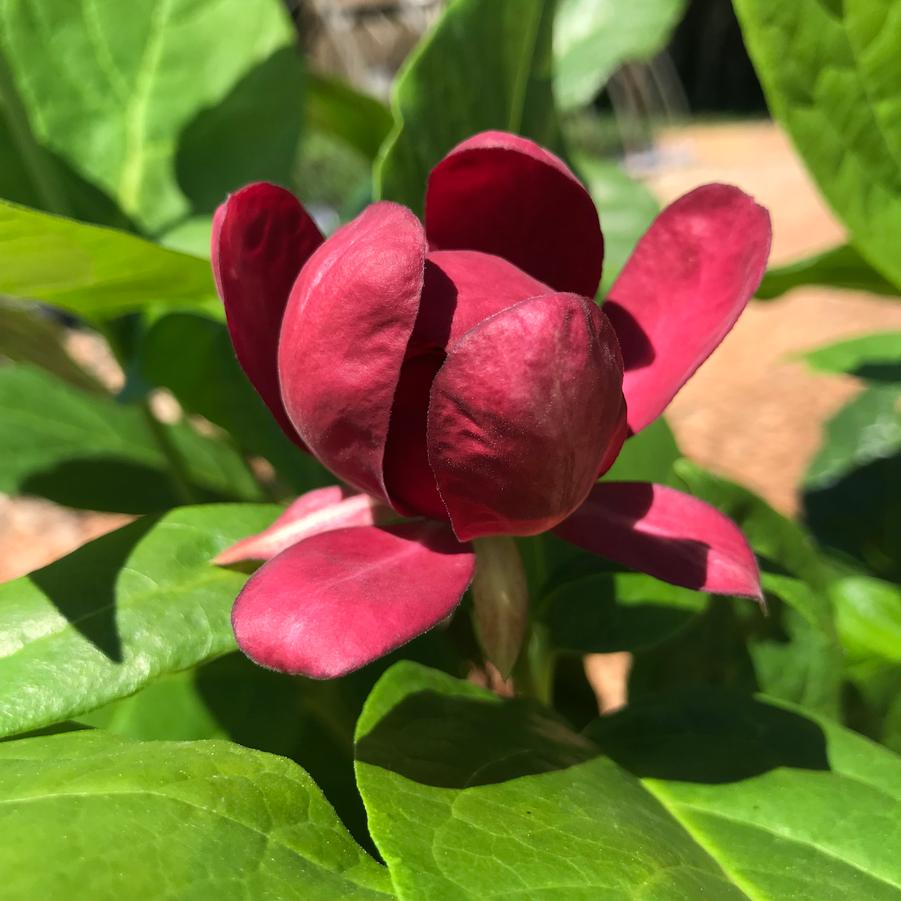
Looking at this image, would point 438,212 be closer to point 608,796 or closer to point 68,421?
point 608,796

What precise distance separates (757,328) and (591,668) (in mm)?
2287

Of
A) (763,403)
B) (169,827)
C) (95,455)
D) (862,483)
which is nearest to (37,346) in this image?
(95,455)

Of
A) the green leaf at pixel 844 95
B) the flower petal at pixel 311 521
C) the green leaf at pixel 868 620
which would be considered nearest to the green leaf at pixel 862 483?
the green leaf at pixel 868 620

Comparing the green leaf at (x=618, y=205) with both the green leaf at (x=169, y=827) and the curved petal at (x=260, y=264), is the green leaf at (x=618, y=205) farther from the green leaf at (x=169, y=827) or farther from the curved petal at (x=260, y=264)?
the green leaf at (x=169, y=827)

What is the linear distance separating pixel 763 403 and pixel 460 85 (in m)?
2.77

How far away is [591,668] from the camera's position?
177cm

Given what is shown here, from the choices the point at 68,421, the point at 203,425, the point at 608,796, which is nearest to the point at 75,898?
the point at 608,796

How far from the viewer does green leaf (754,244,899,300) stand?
28.3 inches

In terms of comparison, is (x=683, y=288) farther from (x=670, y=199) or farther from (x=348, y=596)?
(x=670, y=199)

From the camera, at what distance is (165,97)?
74 cm

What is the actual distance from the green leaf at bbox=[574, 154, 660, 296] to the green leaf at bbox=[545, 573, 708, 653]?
337mm

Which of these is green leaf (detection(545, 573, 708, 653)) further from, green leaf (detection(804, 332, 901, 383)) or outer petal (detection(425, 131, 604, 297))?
green leaf (detection(804, 332, 901, 383))

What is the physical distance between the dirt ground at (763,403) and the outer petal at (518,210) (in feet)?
4.99

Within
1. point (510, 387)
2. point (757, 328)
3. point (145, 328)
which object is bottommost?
point (757, 328)
